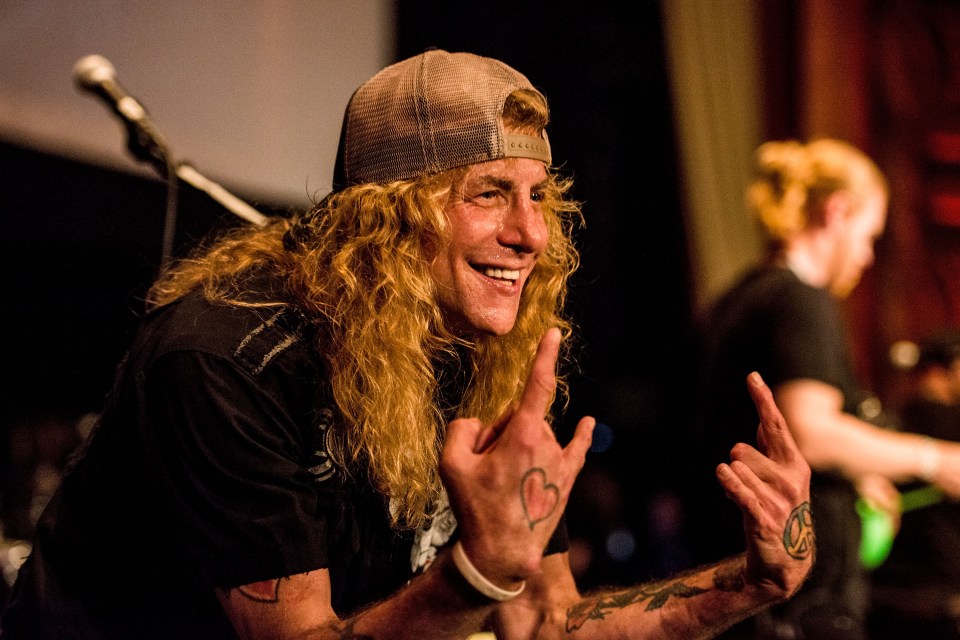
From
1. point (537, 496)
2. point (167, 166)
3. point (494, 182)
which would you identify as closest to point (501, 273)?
point (494, 182)

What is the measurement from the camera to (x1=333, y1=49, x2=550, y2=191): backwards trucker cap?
167 centimetres

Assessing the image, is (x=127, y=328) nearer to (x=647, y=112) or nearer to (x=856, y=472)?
(x=856, y=472)

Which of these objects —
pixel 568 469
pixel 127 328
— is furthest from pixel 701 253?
pixel 568 469

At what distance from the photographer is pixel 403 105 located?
1.68m

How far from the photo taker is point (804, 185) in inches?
121

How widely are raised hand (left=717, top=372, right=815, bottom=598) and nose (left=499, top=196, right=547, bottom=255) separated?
1.51ft

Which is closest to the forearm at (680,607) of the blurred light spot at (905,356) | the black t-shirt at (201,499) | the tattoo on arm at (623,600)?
the tattoo on arm at (623,600)

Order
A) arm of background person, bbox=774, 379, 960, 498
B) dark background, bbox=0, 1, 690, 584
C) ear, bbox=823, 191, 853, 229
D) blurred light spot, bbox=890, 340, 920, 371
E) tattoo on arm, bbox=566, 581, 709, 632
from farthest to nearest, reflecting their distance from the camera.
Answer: dark background, bbox=0, 1, 690, 584, blurred light spot, bbox=890, 340, 920, 371, ear, bbox=823, 191, 853, 229, arm of background person, bbox=774, 379, 960, 498, tattoo on arm, bbox=566, 581, 709, 632

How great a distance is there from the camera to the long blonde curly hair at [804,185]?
9.81 feet

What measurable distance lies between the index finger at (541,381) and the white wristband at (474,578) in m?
0.20

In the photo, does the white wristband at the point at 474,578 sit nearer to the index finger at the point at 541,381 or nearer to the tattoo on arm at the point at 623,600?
the index finger at the point at 541,381

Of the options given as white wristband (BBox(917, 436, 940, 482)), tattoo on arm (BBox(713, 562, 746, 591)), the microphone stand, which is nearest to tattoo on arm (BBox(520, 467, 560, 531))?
tattoo on arm (BBox(713, 562, 746, 591))

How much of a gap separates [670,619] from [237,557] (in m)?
0.74

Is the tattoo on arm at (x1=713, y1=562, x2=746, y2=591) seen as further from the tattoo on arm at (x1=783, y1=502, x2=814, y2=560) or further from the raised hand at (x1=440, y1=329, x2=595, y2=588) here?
the raised hand at (x1=440, y1=329, x2=595, y2=588)
